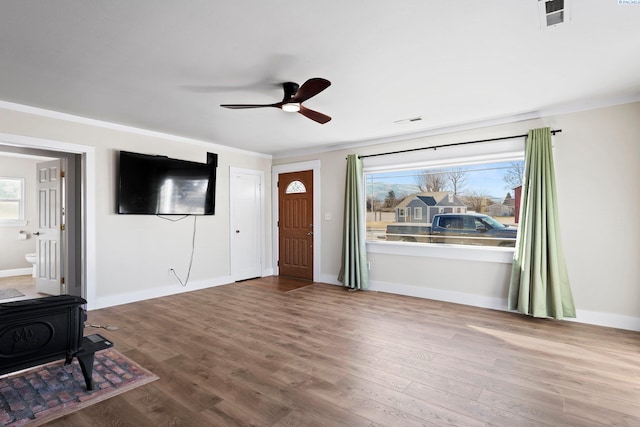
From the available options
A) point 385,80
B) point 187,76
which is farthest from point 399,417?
point 187,76

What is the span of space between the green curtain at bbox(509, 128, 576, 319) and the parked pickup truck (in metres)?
0.39

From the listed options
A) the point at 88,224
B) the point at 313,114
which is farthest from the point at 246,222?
the point at 313,114

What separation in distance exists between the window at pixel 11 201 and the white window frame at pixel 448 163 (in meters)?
7.18

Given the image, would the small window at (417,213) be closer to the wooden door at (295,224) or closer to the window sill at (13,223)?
the wooden door at (295,224)

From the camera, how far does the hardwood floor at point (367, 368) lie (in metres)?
2.07

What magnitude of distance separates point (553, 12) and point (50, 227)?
21.7 feet

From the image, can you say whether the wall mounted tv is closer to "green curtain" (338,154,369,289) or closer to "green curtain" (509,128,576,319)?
"green curtain" (338,154,369,289)

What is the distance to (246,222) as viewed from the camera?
6.43 m

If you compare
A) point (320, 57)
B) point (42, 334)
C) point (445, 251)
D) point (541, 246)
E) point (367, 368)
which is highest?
point (320, 57)

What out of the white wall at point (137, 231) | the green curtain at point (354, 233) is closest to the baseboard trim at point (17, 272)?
the white wall at point (137, 231)

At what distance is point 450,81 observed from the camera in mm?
3100

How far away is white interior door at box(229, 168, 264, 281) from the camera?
6176mm

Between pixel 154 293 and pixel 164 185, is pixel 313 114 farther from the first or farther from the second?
pixel 154 293

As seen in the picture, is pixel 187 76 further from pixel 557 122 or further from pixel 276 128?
pixel 557 122
